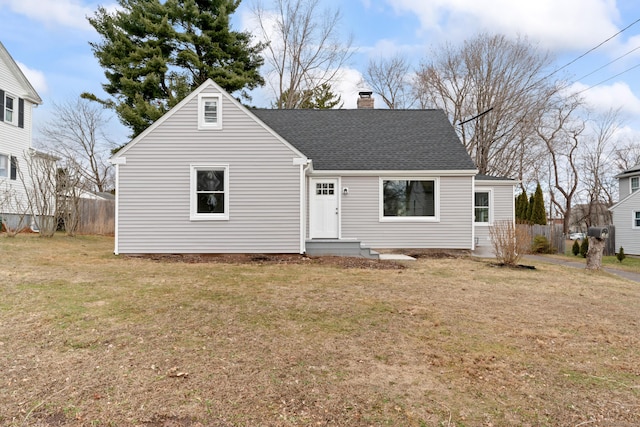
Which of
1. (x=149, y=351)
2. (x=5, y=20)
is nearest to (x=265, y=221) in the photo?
(x=149, y=351)

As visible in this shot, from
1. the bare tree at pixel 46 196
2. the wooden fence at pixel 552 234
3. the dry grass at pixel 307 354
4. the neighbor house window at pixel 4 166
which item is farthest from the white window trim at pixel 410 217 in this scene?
the neighbor house window at pixel 4 166

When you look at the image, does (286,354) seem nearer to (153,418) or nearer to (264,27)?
(153,418)

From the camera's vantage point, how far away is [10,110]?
18.5 metres

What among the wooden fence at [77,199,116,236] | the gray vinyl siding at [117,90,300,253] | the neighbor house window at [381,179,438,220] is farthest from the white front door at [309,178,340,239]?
the wooden fence at [77,199,116,236]

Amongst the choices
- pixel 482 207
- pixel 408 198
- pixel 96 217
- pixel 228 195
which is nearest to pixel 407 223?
pixel 408 198

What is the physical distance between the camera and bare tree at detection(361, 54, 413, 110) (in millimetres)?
29281

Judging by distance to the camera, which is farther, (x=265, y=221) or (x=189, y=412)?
(x=265, y=221)

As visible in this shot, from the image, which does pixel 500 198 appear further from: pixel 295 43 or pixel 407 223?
pixel 295 43

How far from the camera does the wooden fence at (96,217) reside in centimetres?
1812

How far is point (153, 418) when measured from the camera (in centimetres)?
264

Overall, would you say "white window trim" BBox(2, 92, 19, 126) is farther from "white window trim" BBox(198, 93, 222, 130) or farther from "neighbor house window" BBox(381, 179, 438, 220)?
"neighbor house window" BBox(381, 179, 438, 220)

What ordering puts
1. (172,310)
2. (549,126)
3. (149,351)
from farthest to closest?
(549,126) → (172,310) → (149,351)

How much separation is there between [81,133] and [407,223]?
95.9ft

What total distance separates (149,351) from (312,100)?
90.3ft
